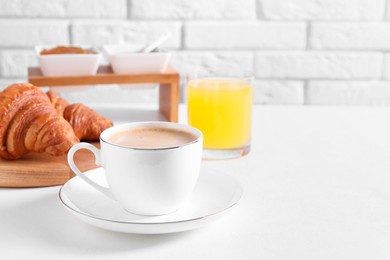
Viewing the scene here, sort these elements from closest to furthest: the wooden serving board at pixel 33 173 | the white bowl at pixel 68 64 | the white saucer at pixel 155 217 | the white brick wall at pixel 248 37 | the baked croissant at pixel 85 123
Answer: the white saucer at pixel 155 217 < the wooden serving board at pixel 33 173 < the baked croissant at pixel 85 123 < the white bowl at pixel 68 64 < the white brick wall at pixel 248 37

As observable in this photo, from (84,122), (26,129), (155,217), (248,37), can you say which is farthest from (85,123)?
(248,37)

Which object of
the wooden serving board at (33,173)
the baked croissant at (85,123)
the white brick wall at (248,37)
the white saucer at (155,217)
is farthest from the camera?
the white brick wall at (248,37)

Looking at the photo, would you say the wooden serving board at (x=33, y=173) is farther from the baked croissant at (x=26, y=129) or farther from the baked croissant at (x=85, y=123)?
the baked croissant at (x=85, y=123)

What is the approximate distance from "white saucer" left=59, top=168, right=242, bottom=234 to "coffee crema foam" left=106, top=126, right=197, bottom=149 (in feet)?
0.26

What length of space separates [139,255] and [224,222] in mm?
136

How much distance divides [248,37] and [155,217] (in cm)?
116

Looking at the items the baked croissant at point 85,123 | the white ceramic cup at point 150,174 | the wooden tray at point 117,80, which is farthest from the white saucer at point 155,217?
the wooden tray at point 117,80

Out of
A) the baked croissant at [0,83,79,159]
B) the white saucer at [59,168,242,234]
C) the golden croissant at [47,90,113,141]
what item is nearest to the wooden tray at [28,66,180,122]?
the golden croissant at [47,90,113,141]

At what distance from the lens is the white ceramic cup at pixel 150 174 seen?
701mm

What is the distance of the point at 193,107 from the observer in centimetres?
105

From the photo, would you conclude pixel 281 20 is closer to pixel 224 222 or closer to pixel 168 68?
pixel 168 68

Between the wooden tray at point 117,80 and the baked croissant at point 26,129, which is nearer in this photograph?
the baked croissant at point 26,129

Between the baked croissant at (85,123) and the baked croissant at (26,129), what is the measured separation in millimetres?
88

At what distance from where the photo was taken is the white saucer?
2.18 ft
